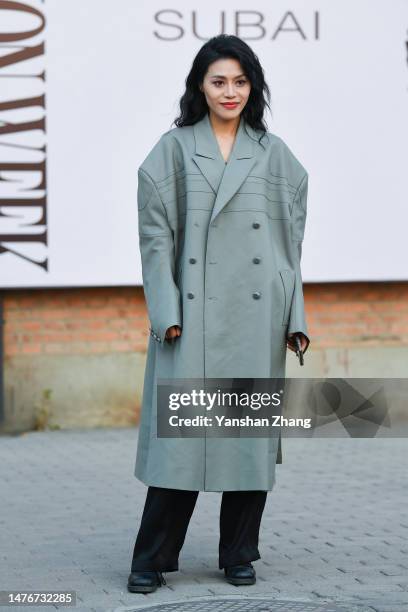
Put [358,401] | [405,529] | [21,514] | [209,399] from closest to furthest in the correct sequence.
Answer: [209,399] → [405,529] → [21,514] → [358,401]

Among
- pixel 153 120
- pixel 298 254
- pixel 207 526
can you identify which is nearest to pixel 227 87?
pixel 298 254

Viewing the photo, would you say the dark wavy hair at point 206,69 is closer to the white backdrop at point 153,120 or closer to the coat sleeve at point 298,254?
the coat sleeve at point 298,254

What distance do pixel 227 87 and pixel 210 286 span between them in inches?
28.9

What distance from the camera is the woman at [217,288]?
203 inches

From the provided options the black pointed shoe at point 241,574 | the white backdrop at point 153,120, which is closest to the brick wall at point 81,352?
the white backdrop at point 153,120

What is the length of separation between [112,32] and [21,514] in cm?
406

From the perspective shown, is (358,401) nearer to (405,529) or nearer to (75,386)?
(75,386)

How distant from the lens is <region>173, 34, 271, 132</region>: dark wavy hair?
5.23m

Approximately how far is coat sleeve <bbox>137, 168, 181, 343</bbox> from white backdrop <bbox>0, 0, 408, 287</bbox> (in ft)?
15.1

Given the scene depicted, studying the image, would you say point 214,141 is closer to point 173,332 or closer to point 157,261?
point 157,261

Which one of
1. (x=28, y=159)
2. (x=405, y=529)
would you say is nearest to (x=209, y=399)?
(x=405, y=529)

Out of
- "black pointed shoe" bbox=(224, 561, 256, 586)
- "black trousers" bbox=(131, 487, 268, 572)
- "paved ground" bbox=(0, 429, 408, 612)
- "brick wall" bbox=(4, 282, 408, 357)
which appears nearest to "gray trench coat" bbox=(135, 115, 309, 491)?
"black trousers" bbox=(131, 487, 268, 572)

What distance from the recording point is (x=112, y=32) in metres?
9.80

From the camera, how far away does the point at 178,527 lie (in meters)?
5.27
